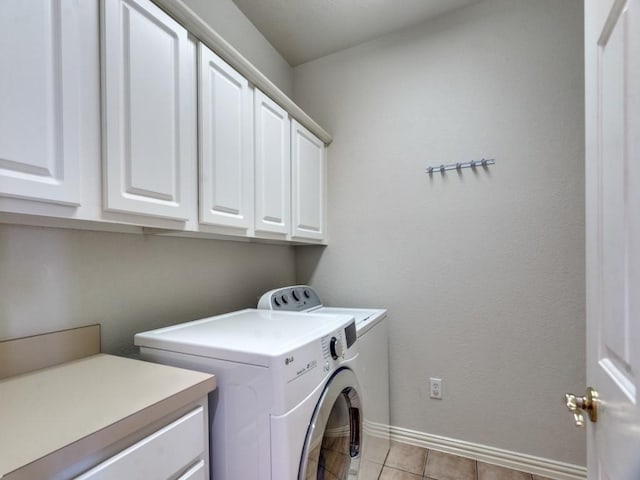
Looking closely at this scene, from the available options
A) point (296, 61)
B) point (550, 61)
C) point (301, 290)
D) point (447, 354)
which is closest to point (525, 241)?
point (447, 354)

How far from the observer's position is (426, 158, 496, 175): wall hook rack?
1.86 metres

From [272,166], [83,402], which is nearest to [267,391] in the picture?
[83,402]

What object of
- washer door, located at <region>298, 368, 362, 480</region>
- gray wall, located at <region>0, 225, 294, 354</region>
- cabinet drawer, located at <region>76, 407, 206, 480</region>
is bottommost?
washer door, located at <region>298, 368, 362, 480</region>

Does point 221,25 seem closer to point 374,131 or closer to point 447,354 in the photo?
point 374,131

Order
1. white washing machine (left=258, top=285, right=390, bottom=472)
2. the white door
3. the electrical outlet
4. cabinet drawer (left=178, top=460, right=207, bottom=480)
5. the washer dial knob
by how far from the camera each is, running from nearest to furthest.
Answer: the white door
cabinet drawer (left=178, top=460, right=207, bottom=480)
the washer dial knob
white washing machine (left=258, top=285, right=390, bottom=472)
the electrical outlet

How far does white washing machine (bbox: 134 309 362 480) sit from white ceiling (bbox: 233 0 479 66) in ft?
6.16

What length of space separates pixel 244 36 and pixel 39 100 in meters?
1.56

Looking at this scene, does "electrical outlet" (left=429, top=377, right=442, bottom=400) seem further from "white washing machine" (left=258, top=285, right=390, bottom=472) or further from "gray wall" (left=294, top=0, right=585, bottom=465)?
"white washing machine" (left=258, top=285, right=390, bottom=472)

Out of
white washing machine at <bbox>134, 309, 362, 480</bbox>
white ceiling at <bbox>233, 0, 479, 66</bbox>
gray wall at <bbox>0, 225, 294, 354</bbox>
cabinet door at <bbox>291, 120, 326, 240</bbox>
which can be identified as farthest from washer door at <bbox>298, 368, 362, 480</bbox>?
white ceiling at <bbox>233, 0, 479, 66</bbox>

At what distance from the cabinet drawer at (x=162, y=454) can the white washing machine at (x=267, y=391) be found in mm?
107

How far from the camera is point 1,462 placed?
50 cm

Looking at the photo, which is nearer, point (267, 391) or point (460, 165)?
point (267, 391)

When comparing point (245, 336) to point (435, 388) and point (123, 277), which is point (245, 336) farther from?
point (435, 388)

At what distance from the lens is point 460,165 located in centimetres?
192
